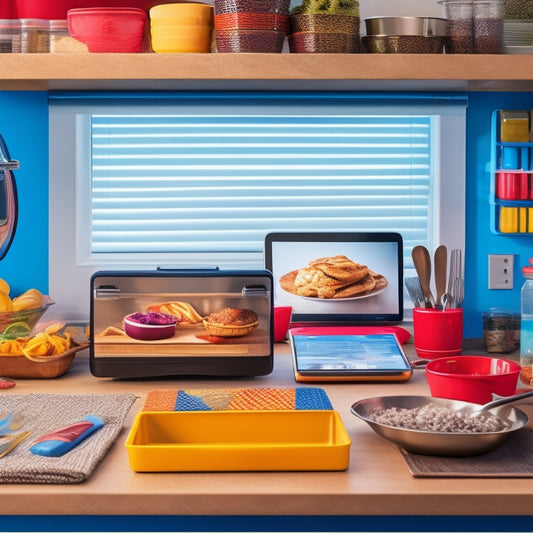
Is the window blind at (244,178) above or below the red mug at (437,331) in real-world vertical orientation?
above

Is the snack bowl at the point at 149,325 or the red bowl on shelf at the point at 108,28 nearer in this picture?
the snack bowl at the point at 149,325

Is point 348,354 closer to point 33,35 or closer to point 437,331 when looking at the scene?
point 437,331

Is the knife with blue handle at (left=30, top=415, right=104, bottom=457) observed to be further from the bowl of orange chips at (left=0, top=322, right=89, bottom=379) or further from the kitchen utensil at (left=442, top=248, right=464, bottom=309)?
the kitchen utensil at (left=442, top=248, right=464, bottom=309)

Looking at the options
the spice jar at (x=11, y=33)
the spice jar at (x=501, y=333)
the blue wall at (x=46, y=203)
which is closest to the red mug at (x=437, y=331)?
the spice jar at (x=501, y=333)

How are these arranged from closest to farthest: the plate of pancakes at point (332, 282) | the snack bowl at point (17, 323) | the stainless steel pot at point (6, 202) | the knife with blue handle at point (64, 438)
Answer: the knife with blue handle at point (64, 438) → the stainless steel pot at point (6, 202) → the snack bowl at point (17, 323) → the plate of pancakes at point (332, 282)

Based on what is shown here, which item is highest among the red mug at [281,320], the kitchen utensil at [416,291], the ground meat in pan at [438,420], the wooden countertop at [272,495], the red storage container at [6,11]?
the red storage container at [6,11]

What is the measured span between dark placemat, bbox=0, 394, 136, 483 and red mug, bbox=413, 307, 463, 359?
75 centimetres

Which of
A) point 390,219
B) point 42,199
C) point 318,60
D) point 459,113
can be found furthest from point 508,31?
point 42,199

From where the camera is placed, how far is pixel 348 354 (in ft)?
6.47

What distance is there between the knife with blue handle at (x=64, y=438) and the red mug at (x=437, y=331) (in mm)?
888

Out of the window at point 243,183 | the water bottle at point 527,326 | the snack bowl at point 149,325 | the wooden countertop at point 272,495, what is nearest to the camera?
the wooden countertop at point 272,495

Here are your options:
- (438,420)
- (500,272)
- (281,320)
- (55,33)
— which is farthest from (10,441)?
(500,272)

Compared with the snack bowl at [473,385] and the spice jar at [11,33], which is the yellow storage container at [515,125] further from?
the spice jar at [11,33]

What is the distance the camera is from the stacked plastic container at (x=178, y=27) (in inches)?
79.3
